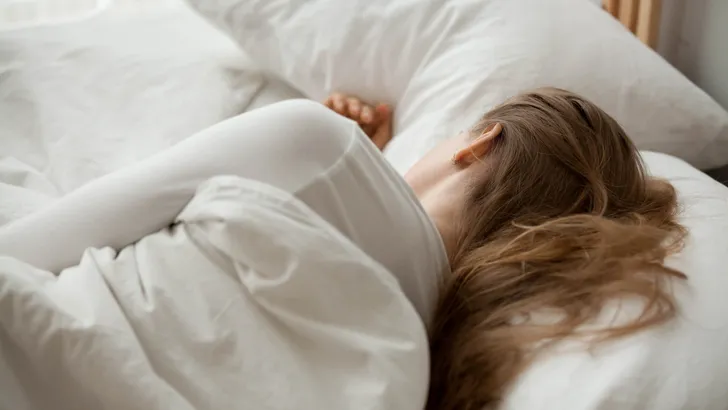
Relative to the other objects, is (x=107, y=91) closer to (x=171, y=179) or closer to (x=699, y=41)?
A: (x=171, y=179)

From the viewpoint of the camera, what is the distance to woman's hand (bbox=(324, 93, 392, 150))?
4.35 ft

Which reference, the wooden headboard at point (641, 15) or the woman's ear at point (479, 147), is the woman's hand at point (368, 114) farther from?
the wooden headboard at point (641, 15)

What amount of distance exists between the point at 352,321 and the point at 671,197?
19.4 inches

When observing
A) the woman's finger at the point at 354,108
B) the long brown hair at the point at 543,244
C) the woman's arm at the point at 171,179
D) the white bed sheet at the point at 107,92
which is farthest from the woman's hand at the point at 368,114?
the woman's arm at the point at 171,179

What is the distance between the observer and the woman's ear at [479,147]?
95cm

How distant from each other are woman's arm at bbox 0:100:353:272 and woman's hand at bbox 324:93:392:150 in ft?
1.59

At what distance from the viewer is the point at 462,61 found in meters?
1.26

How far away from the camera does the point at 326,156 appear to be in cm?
81

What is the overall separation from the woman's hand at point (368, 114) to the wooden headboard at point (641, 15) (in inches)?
20.4

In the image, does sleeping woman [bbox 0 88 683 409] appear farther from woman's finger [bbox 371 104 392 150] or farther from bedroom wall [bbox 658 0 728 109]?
bedroom wall [bbox 658 0 728 109]

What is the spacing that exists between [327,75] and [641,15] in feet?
2.01

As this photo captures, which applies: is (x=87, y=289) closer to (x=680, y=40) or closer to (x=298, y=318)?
(x=298, y=318)

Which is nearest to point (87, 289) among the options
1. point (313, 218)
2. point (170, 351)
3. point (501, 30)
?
point (170, 351)

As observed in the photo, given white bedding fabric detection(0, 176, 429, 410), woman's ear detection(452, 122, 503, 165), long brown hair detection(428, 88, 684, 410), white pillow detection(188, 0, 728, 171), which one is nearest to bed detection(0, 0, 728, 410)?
white pillow detection(188, 0, 728, 171)
